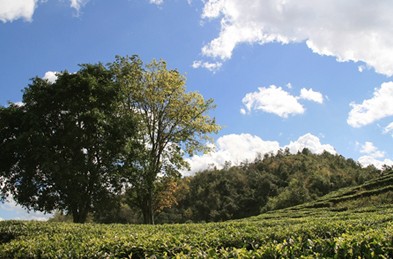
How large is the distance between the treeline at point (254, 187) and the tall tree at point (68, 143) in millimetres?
42427

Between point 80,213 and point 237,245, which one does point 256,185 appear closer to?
point 80,213

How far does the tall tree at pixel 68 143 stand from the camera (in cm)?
2883

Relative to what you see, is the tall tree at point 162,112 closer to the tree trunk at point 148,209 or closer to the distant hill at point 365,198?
the tree trunk at point 148,209

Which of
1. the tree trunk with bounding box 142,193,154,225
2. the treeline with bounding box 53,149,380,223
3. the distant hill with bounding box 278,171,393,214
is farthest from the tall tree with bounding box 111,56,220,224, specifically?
the treeline with bounding box 53,149,380,223

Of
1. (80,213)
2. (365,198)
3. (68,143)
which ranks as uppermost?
(68,143)

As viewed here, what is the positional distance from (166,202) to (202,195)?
5853 centimetres

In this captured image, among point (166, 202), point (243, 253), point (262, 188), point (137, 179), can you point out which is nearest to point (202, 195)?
point (262, 188)

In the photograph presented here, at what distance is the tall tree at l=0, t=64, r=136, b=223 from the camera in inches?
1135

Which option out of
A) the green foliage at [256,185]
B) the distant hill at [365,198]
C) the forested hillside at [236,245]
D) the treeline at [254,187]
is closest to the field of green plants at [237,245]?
the forested hillside at [236,245]

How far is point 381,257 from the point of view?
494cm

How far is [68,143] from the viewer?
29359 millimetres

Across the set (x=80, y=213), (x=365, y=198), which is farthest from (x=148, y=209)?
(x=365, y=198)

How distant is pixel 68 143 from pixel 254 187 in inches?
3003

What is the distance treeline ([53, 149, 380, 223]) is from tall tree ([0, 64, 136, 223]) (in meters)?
42.4
